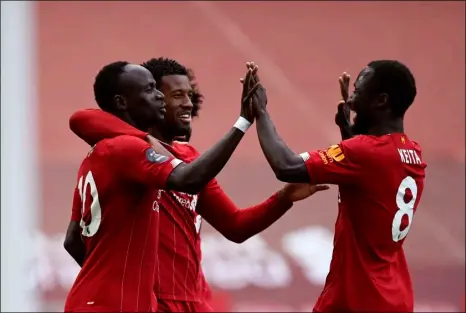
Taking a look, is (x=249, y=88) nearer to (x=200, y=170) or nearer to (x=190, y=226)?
(x=200, y=170)

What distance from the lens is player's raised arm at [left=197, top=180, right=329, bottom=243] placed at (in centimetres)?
569

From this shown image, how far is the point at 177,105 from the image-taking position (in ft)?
18.8

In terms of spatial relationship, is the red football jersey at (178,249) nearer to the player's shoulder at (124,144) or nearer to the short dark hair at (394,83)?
the player's shoulder at (124,144)

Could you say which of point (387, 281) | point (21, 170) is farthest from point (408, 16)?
point (387, 281)

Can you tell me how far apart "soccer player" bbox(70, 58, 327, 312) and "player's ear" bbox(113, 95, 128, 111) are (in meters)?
0.55

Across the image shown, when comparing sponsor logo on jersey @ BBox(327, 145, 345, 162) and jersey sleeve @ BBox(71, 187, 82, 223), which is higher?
sponsor logo on jersey @ BBox(327, 145, 345, 162)

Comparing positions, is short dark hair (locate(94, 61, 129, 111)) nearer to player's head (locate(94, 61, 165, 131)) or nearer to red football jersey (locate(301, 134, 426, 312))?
player's head (locate(94, 61, 165, 131))

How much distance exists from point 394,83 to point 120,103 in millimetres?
1211

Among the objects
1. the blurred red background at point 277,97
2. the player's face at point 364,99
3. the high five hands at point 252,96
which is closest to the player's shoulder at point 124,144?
the high five hands at point 252,96

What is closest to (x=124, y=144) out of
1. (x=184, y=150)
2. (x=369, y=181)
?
(x=369, y=181)

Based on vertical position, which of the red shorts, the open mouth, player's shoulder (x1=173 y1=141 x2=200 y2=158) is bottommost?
the red shorts

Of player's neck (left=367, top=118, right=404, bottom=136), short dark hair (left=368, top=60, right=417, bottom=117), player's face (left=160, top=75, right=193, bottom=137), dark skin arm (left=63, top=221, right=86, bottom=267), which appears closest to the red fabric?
player's face (left=160, top=75, right=193, bottom=137)

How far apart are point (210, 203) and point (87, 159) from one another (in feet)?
3.95

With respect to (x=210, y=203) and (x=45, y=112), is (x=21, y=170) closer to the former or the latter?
(x=45, y=112)
